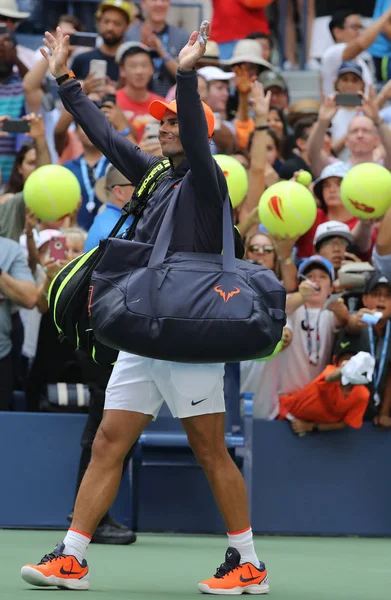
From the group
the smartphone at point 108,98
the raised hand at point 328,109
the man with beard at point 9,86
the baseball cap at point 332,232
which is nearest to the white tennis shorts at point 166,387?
the baseball cap at point 332,232

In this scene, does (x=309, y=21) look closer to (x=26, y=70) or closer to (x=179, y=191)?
(x=26, y=70)

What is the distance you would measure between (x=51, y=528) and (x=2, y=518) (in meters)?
0.32

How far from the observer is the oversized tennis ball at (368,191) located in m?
8.46

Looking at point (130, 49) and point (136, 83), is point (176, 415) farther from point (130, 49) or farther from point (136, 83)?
point (130, 49)

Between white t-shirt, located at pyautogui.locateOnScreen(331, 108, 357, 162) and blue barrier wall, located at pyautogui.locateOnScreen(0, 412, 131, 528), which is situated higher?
white t-shirt, located at pyautogui.locateOnScreen(331, 108, 357, 162)

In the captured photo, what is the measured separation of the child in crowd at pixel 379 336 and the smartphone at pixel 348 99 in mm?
1979

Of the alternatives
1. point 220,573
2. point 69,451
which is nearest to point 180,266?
point 220,573

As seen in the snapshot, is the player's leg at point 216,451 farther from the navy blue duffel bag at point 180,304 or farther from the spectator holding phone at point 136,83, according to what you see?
the spectator holding phone at point 136,83

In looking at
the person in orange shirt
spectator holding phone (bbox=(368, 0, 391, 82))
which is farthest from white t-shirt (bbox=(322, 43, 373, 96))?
the person in orange shirt

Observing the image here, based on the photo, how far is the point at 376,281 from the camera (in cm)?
848

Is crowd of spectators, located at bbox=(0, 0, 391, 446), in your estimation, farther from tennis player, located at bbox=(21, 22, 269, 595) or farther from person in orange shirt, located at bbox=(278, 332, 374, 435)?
tennis player, located at bbox=(21, 22, 269, 595)

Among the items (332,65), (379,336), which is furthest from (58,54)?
(332,65)

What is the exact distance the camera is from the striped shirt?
34.1ft

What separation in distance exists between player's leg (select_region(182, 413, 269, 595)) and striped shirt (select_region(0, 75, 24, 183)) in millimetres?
5463
